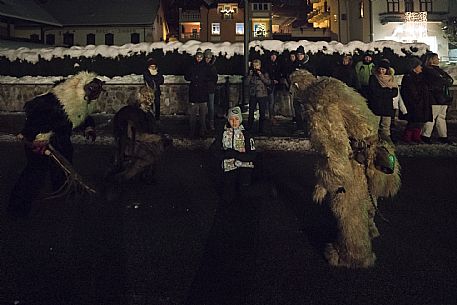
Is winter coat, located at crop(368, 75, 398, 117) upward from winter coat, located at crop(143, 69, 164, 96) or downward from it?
downward

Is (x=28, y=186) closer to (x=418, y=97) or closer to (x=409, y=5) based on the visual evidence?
(x=418, y=97)

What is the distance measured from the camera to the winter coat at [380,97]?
9.07 m

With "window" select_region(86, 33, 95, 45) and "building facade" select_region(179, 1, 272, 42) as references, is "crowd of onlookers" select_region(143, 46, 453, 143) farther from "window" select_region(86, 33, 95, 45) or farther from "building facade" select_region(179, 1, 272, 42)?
"window" select_region(86, 33, 95, 45)

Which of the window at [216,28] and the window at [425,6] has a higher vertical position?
the window at [425,6]

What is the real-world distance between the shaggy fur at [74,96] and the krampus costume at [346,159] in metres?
3.10

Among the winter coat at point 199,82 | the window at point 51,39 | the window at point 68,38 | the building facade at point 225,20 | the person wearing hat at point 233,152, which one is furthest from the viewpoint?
the building facade at point 225,20

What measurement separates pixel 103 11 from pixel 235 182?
146 feet

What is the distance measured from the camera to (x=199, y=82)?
10430mm

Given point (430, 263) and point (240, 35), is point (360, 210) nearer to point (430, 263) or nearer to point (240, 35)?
point (430, 263)

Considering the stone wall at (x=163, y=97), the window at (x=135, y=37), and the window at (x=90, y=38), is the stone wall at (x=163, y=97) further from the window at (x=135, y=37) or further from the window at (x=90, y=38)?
the window at (x=90, y=38)

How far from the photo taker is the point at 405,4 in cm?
4603

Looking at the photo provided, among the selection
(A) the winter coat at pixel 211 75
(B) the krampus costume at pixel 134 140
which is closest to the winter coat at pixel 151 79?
(A) the winter coat at pixel 211 75

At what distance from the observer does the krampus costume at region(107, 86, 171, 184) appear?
646 centimetres

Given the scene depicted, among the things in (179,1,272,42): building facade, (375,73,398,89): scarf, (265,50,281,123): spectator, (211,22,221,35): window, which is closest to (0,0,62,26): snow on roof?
(179,1,272,42): building facade
